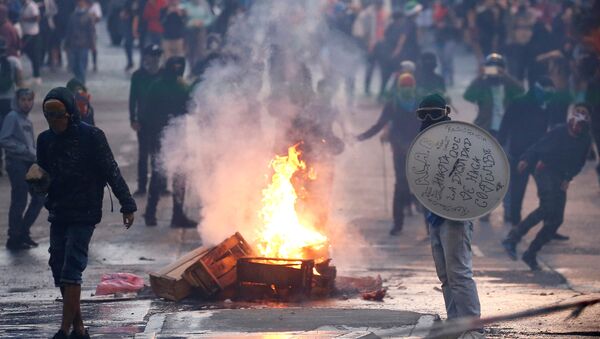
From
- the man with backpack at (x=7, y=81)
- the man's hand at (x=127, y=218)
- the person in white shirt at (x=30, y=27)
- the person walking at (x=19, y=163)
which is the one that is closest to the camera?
the man's hand at (x=127, y=218)

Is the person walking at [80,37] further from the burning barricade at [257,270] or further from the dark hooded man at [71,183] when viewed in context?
the dark hooded man at [71,183]

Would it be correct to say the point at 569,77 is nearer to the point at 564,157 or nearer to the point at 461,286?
the point at 564,157

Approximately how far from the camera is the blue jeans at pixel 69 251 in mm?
7848

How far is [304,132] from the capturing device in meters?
12.1

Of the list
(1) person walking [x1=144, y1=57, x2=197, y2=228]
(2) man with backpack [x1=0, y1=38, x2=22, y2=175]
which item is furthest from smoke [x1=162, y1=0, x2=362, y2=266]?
(2) man with backpack [x1=0, y1=38, x2=22, y2=175]

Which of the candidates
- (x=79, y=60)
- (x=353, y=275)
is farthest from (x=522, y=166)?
(x=79, y=60)

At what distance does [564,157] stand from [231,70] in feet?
11.8

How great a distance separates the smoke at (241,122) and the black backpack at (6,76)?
271 centimetres

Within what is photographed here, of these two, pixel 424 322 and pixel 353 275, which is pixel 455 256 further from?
pixel 353 275

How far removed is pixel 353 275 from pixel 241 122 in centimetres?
238

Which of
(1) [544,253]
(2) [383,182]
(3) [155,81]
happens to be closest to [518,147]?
(1) [544,253]

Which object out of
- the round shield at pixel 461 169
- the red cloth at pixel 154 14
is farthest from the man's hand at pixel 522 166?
the red cloth at pixel 154 14

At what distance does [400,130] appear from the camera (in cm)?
1370

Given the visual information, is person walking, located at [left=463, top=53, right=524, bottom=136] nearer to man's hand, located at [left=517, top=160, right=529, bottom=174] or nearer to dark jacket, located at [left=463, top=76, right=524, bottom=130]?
dark jacket, located at [left=463, top=76, right=524, bottom=130]
